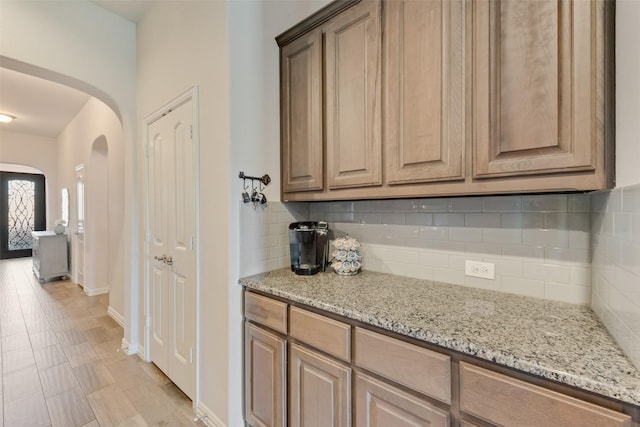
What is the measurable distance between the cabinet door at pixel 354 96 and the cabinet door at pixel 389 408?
2.95ft

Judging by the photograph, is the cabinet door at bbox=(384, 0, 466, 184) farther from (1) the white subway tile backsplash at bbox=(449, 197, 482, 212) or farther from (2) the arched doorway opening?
(2) the arched doorway opening

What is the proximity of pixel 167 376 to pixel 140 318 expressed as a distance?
65cm

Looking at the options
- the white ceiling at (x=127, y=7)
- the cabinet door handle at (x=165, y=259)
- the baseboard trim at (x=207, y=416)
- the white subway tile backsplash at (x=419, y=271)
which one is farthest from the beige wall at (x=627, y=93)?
the white ceiling at (x=127, y=7)

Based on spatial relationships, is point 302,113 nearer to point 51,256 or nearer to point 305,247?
point 305,247

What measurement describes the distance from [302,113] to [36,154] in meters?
7.08

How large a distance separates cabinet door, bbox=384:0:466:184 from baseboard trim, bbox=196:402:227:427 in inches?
68.3

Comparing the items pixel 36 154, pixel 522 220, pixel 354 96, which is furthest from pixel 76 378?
pixel 36 154

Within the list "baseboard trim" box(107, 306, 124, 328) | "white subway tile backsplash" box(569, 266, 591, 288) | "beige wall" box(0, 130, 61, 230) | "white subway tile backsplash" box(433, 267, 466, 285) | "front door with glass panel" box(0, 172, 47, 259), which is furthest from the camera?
"front door with glass panel" box(0, 172, 47, 259)

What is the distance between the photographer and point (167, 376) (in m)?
2.20

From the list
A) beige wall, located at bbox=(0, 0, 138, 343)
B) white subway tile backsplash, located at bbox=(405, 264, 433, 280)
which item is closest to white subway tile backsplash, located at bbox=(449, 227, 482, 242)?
white subway tile backsplash, located at bbox=(405, 264, 433, 280)

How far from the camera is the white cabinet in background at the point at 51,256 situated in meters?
5.12

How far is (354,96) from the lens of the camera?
147 centimetres

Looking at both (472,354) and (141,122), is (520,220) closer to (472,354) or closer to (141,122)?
(472,354)

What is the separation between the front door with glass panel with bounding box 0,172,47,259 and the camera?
730cm
